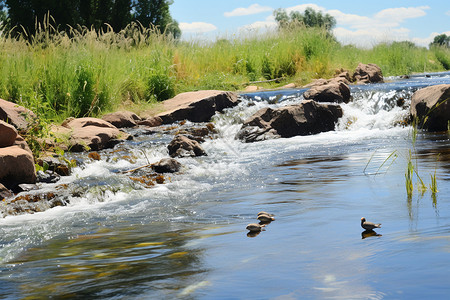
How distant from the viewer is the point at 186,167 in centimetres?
825

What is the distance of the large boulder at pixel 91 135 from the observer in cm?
952

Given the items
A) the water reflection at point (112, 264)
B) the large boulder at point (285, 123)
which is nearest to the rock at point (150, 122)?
the large boulder at point (285, 123)

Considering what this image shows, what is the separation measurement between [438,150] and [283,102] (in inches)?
270

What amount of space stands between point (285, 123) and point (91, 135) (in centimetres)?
406

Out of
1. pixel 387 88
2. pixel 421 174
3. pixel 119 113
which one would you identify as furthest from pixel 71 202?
pixel 387 88

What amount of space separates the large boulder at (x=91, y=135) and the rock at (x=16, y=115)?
2.85 feet

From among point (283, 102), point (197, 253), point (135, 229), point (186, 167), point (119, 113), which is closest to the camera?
point (197, 253)

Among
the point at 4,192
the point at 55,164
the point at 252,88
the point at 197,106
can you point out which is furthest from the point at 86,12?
the point at 4,192

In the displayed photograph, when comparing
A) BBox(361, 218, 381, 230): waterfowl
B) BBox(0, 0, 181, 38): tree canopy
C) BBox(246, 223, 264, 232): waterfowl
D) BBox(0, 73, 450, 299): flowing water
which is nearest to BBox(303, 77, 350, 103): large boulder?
BBox(0, 73, 450, 299): flowing water

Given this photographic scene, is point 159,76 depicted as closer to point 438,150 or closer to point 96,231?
point 438,150

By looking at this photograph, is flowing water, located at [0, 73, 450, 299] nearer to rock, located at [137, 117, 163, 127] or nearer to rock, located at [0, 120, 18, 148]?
rock, located at [0, 120, 18, 148]

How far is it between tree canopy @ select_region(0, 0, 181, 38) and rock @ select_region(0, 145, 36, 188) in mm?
20423

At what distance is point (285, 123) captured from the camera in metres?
12.2

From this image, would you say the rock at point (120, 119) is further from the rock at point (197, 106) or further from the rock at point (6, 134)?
the rock at point (6, 134)
